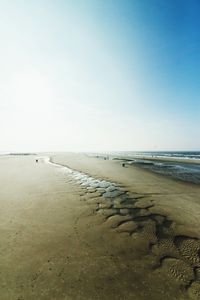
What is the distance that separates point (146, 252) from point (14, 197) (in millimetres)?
7965

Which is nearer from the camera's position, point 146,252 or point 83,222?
point 146,252

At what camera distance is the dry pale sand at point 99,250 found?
3152mm

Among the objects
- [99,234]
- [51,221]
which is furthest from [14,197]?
[99,234]

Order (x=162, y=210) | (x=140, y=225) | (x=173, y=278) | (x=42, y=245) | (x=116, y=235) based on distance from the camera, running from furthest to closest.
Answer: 1. (x=162, y=210)
2. (x=140, y=225)
3. (x=116, y=235)
4. (x=42, y=245)
5. (x=173, y=278)

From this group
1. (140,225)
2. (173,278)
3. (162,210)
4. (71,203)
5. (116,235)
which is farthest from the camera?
(71,203)

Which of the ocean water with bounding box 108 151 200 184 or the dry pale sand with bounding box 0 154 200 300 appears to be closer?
the dry pale sand with bounding box 0 154 200 300

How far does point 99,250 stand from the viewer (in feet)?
14.4

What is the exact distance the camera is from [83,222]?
20.2 feet

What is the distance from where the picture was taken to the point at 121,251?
4352mm

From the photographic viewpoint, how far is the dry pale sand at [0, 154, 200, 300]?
315cm

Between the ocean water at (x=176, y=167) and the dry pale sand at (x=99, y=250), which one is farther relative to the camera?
the ocean water at (x=176, y=167)

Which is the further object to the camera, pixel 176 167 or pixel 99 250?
pixel 176 167

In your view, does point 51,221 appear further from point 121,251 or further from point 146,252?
point 146,252

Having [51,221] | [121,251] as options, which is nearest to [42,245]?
[51,221]
